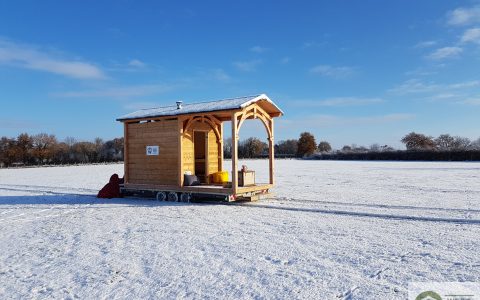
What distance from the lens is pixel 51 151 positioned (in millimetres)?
61312

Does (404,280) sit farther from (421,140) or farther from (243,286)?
(421,140)

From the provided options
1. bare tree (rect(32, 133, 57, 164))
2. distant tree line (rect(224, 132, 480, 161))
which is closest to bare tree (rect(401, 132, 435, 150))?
distant tree line (rect(224, 132, 480, 161))

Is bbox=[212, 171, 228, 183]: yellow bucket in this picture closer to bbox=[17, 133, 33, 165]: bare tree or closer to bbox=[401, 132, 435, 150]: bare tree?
bbox=[17, 133, 33, 165]: bare tree

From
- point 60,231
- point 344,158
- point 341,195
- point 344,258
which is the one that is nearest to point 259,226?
point 344,258

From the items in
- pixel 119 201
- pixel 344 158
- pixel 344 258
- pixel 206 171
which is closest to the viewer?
pixel 344 258

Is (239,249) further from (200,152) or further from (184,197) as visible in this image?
(200,152)

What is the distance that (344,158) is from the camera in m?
62.8

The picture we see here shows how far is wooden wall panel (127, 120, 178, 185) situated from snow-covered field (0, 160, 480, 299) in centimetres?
189

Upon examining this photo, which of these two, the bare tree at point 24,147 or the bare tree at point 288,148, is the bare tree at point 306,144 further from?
the bare tree at point 24,147

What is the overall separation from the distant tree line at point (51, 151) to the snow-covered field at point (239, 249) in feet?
165

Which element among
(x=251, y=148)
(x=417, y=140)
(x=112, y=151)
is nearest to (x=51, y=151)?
(x=112, y=151)

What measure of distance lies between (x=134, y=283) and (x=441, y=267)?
14.2ft

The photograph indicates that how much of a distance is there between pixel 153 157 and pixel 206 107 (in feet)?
9.54

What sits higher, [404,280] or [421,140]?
[421,140]
